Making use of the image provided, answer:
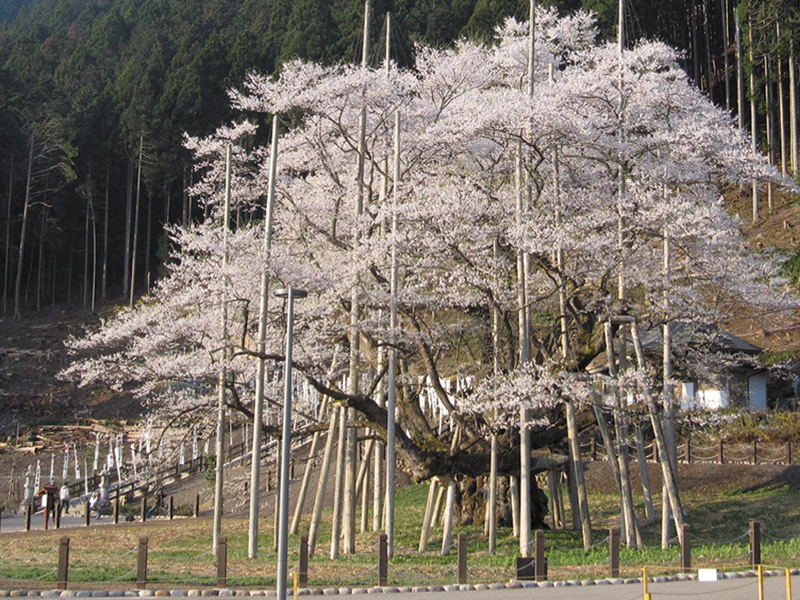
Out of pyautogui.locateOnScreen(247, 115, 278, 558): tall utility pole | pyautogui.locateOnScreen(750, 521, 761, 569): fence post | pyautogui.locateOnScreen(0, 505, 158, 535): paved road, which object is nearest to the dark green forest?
pyautogui.locateOnScreen(0, 505, 158, 535): paved road

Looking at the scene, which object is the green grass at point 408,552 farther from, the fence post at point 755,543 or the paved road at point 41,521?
the paved road at point 41,521

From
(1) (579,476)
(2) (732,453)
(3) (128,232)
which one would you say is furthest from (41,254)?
(1) (579,476)

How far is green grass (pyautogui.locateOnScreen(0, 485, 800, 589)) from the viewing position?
14.0 metres

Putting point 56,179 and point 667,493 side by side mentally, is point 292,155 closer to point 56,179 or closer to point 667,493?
point 667,493

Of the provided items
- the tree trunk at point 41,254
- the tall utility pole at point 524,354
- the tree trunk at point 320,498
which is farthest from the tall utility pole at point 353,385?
the tree trunk at point 41,254

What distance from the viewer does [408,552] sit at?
56.9ft

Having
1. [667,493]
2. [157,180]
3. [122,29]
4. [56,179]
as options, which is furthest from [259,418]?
[122,29]

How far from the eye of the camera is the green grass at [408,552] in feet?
45.8

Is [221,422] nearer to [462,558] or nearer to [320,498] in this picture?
[320,498]

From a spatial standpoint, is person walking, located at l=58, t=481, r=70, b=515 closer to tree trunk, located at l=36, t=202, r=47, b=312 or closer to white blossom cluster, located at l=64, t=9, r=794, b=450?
white blossom cluster, located at l=64, t=9, r=794, b=450

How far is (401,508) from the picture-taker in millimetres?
24672

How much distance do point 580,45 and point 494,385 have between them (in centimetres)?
1308

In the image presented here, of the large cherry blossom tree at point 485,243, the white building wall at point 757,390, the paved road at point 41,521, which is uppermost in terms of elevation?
the large cherry blossom tree at point 485,243

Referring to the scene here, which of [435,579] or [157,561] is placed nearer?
[435,579]
